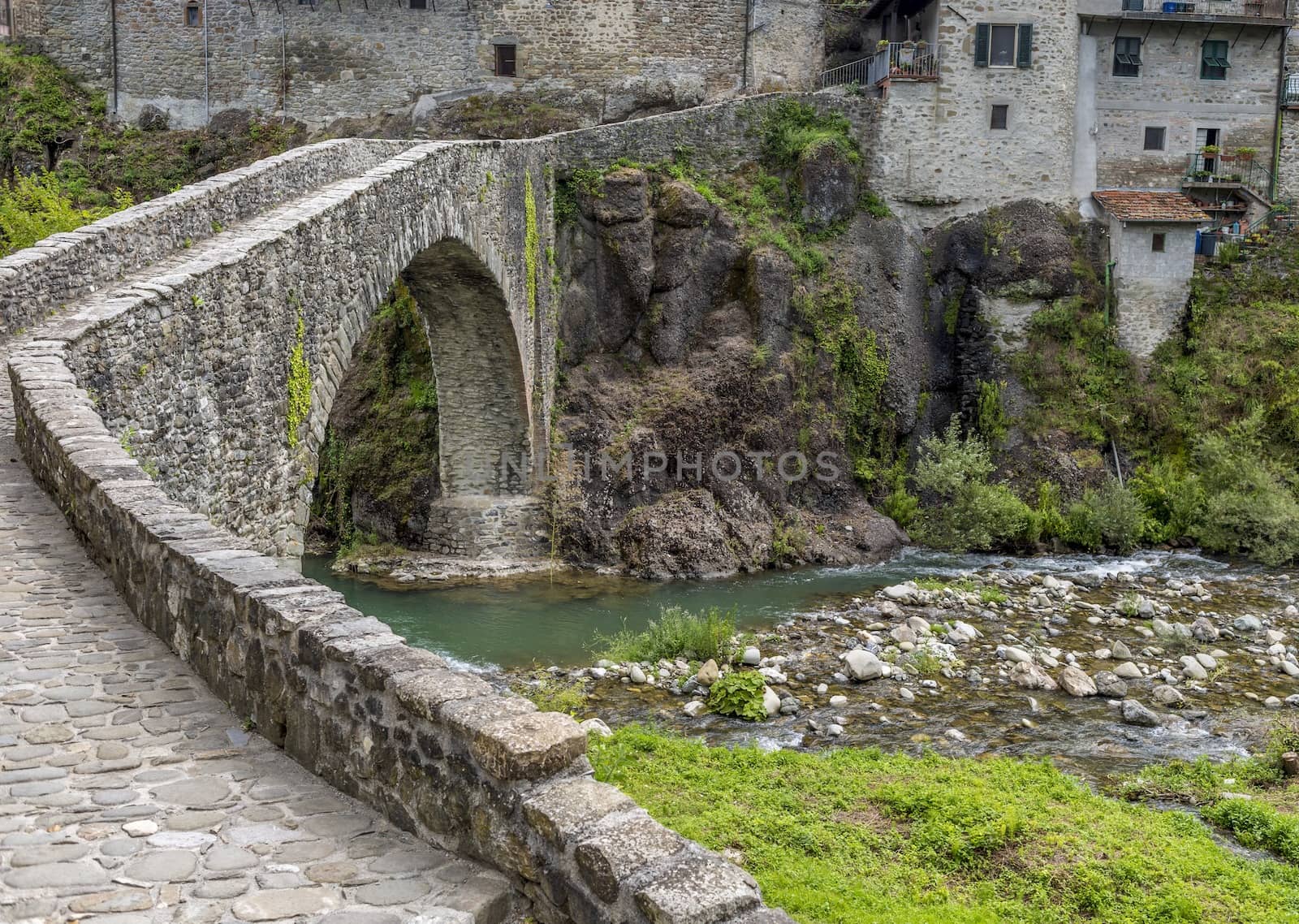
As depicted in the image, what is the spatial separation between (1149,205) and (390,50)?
17.4 metres

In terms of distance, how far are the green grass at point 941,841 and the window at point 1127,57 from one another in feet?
65.4

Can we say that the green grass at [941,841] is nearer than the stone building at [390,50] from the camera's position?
Yes

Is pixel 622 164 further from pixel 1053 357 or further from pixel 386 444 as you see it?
pixel 1053 357

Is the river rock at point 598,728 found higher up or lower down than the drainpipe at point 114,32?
lower down

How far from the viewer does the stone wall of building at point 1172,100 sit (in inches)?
1022

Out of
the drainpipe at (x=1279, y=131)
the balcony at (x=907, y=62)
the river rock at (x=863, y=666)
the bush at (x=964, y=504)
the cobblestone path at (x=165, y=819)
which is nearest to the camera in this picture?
the cobblestone path at (x=165, y=819)

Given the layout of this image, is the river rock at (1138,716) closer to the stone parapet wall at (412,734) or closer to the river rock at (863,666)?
the river rock at (863,666)

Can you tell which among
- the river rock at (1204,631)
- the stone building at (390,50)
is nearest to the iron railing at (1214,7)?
the stone building at (390,50)

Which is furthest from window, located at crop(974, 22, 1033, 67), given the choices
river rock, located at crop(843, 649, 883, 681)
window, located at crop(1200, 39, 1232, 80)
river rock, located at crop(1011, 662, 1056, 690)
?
river rock, located at crop(843, 649, 883, 681)

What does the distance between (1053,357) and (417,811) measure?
73.4 ft

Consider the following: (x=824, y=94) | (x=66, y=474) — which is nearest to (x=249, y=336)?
(x=66, y=474)

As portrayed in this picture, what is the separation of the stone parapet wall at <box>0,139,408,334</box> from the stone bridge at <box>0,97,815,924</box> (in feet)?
0.08

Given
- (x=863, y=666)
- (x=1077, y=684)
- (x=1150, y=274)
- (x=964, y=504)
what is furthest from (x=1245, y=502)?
(x=863, y=666)

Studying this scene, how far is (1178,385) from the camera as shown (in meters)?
24.1
